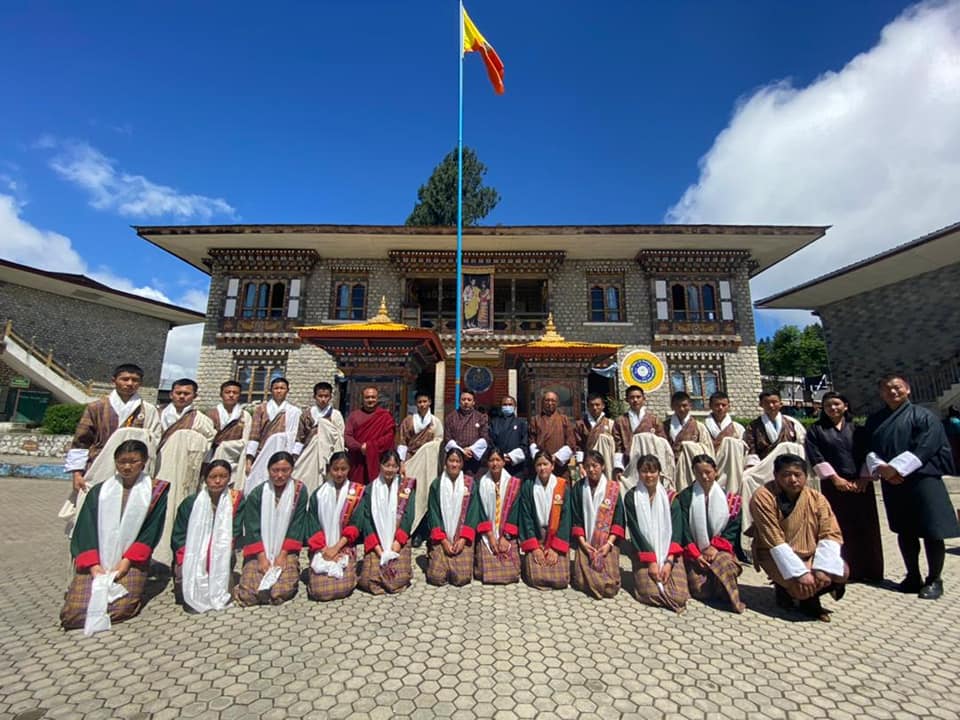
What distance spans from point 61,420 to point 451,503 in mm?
14787

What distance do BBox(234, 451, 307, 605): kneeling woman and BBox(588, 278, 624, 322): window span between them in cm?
1275

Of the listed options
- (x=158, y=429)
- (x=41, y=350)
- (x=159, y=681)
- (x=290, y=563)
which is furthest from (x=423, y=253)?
(x=41, y=350)

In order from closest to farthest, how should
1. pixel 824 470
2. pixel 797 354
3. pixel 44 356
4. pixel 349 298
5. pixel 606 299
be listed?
pixel 824 470, pixel 606 299, pixel 349 298, pixel 44 356, pixel 797 354

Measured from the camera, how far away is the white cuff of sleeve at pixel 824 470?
12.6 ft

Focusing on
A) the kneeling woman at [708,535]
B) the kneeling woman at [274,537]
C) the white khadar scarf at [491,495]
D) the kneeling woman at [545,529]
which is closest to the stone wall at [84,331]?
the kneeling woman at [274,537]

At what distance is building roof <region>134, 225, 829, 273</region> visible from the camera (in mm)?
13609

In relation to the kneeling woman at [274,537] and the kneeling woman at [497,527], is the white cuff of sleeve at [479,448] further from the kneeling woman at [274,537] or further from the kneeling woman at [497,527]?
the kneeling woman at [274,537]

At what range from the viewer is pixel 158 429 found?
13.9ft

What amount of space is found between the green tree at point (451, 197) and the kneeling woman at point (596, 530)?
61.5 ft

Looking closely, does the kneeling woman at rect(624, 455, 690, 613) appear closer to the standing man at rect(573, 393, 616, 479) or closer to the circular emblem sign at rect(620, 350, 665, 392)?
the standing man at rect(573, 393, 616, 479)

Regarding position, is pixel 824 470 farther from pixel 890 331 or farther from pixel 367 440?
pixel 890 331

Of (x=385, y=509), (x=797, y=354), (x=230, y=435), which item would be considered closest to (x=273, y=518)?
(x=385, y=509)

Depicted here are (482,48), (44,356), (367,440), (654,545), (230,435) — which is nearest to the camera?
(654,545)

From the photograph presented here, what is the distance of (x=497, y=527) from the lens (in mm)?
3971
